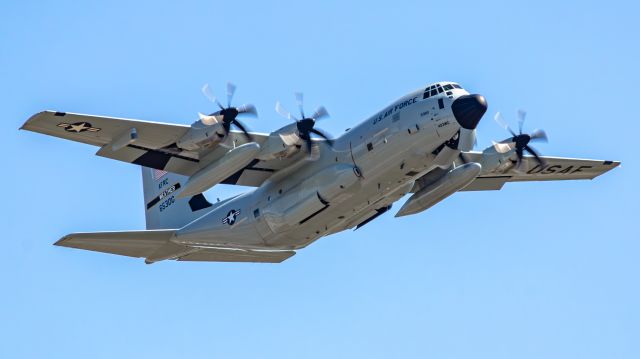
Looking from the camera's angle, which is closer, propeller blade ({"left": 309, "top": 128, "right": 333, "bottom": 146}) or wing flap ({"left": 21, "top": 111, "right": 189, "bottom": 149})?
wing flap ({"left": 21, "top": 111, "right": 189, "bottom": 149})

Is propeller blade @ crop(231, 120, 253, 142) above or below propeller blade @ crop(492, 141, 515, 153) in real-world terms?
above

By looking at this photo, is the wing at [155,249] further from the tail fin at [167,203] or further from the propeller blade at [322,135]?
the propeller blade at [322,135]

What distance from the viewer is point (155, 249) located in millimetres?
40250

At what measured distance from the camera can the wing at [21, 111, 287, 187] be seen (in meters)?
34.7

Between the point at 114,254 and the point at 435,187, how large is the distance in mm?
12062

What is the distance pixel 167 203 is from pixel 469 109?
13904 millimetres

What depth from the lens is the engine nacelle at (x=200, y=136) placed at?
35.8 metres

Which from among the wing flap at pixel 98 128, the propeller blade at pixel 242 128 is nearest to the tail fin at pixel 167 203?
the propeller blade at pixel 242 128

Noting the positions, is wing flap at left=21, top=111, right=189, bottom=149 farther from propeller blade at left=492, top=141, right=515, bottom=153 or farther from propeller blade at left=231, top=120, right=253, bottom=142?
propeller blade at left=492, top=141, right=515, bottom=153

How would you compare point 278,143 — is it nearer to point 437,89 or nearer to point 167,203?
point 437,89

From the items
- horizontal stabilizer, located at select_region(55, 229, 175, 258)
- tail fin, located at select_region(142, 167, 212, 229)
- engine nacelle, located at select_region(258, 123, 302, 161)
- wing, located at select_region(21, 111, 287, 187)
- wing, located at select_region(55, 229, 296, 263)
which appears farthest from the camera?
tail fin, located at select_region(142, 167, 212, 229)

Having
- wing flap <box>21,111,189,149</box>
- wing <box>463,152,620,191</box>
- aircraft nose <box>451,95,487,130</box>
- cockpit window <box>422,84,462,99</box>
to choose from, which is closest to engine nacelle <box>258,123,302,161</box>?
wing flap <box>21,111,189,149</box>

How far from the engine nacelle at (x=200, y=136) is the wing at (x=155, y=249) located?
5010 mm

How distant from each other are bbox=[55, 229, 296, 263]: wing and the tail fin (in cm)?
153
